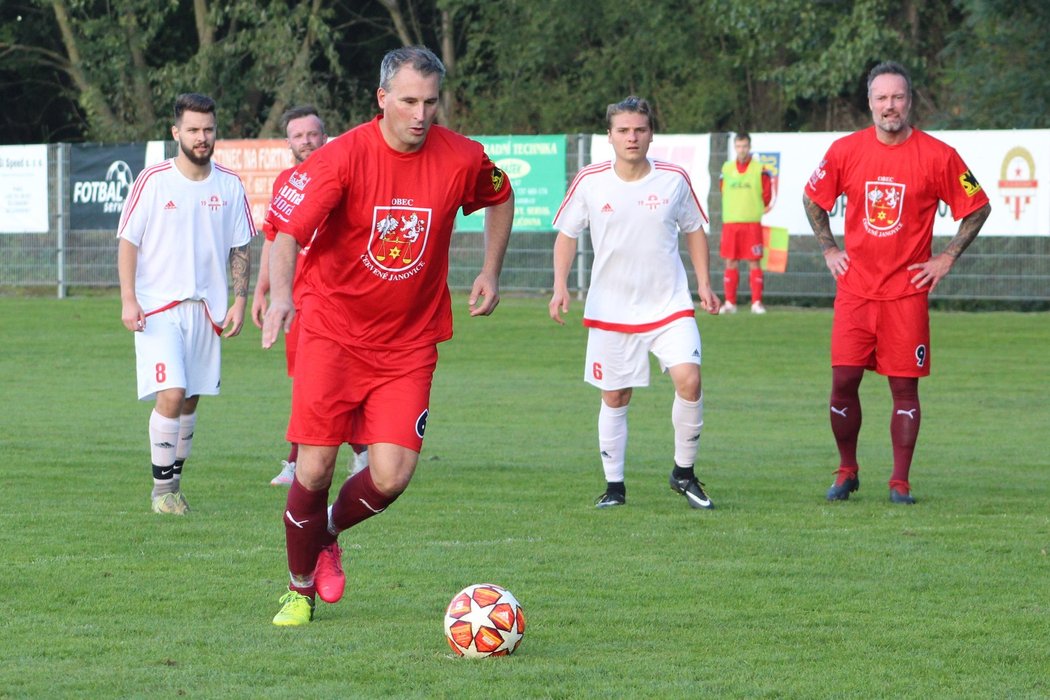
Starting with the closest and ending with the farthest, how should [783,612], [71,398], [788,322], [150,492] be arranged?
[783,612]
[150,492]
[71,398]
[788,322]

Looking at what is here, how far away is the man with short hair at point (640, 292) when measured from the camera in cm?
926

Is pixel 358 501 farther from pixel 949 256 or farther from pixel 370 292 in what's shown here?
pixel 949 256

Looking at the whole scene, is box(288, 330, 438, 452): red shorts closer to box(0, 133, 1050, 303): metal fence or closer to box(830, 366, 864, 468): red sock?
box(830, 366, 864, 468): red sock

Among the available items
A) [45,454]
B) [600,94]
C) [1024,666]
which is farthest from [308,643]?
[600,94]

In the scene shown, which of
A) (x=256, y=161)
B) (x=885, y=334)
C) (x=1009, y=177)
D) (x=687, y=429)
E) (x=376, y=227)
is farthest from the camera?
(x=256, y=161)

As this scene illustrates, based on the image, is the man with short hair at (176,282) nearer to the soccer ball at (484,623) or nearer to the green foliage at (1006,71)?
the soccer ball at (484,623)

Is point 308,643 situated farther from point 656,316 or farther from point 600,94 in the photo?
point 600,94

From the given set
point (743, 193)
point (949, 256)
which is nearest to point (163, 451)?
point (949, 256)

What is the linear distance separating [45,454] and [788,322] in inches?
460

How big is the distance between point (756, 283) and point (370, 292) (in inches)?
641

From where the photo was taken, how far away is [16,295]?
87.3 ft

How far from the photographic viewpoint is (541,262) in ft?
77.9

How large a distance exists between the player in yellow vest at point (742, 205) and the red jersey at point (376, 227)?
1516 centimetres

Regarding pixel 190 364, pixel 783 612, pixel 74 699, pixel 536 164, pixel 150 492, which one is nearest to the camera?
pixel 74 699
